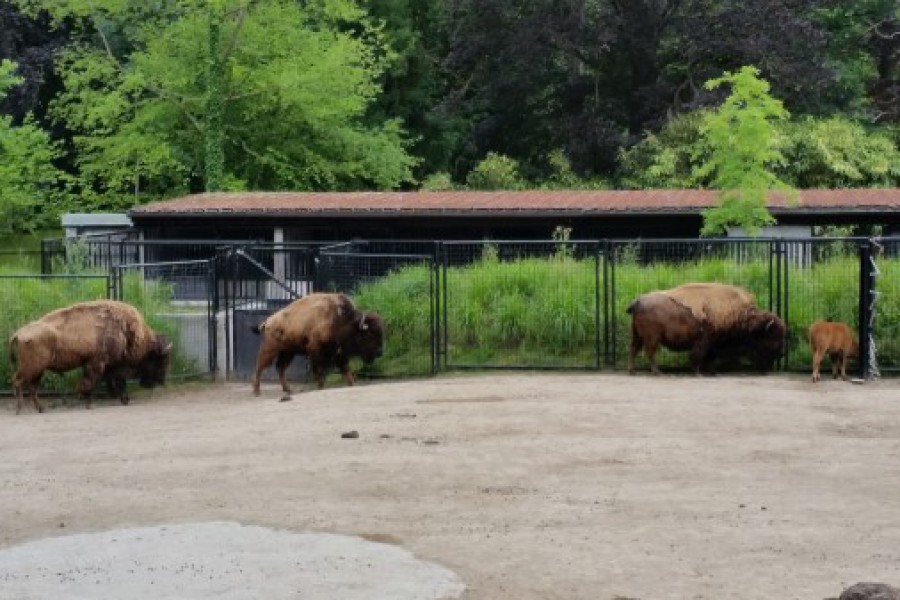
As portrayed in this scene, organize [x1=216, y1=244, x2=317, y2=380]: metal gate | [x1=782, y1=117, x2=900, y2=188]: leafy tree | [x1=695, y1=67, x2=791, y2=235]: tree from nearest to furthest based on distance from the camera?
[x1=216, y1=244, x2=317, y2=380]: metal gate → [x1=695, y1=67, x2=791, y2=235]: tree → [x1=782, y1=117, x2=900, y2=188]: leafy tree

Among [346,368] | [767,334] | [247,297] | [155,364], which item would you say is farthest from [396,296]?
[767,334]

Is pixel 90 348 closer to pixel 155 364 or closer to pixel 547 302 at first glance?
pixel 155 364

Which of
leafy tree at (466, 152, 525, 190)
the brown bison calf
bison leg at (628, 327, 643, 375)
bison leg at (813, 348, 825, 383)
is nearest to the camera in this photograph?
bison leg at (813, 348, 825, 383)

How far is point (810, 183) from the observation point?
3956cm

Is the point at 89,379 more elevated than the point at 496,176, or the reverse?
the point at 496,176

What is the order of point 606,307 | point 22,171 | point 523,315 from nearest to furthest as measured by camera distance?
point 606,307, point 523,315, point 22,171

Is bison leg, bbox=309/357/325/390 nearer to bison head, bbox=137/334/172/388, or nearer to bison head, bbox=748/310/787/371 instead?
bison head, bbox=137/334/172/388

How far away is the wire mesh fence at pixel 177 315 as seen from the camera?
21.9 metres

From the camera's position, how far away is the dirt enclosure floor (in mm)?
9883

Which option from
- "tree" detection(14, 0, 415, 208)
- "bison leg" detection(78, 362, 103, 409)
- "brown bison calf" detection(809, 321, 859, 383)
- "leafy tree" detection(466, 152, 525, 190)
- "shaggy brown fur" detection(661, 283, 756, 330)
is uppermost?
"tree" detection(14, 0, 415, 208)

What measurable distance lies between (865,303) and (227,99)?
26.5 metres

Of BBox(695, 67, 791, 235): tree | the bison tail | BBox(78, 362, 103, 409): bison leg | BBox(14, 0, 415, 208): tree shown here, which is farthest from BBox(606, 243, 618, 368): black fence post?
BBox(14, 0, 415, 208): tree

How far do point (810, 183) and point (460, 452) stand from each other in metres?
27.4

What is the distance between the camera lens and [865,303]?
1984 cm
